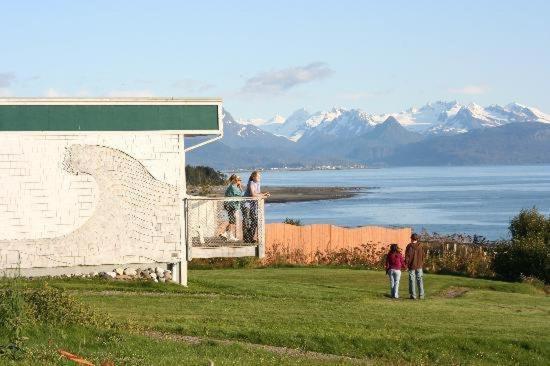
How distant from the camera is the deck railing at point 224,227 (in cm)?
2556

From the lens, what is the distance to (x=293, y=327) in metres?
18.7

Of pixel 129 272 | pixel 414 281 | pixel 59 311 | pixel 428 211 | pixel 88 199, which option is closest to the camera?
pixel 59 311

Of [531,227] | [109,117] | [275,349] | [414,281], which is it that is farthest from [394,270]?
[531,227]

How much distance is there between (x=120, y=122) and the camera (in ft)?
81.7

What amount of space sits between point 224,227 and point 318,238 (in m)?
13.6

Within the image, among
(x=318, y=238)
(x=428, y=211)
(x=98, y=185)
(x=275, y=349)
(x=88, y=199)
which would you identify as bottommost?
(x=275, y=349)

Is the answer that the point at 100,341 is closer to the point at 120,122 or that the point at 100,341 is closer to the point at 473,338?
the point at 473,338

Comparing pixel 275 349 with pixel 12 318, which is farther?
pixel 275 349

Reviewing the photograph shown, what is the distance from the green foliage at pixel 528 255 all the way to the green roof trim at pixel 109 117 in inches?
560

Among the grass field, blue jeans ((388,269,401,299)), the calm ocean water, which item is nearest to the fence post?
the grass field

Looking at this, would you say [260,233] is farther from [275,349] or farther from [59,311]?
[59,311]

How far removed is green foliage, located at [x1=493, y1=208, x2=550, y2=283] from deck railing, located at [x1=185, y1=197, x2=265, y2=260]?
1244 centimetres

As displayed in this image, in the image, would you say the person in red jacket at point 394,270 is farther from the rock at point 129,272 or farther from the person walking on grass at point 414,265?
the rock at point 129,272

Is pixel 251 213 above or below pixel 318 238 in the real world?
above
